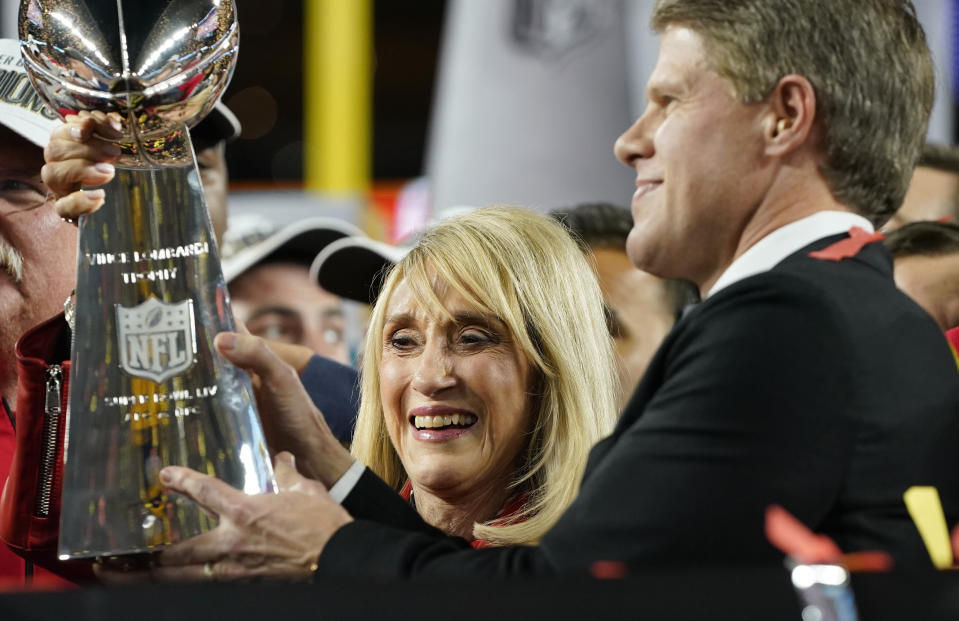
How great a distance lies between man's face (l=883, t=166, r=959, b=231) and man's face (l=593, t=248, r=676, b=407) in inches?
20.9

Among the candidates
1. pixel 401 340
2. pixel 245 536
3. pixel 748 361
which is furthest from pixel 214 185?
pixel 748 361

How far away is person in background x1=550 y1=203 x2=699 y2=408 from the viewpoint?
2.65 metres

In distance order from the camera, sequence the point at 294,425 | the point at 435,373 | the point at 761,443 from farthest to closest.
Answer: the point at 435,373
the point at 294,425
the point at 761,443

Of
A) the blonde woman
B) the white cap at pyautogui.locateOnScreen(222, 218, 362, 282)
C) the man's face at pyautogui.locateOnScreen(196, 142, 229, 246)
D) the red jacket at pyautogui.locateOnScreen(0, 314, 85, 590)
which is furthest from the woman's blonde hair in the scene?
the white cap at pyautogui.locateOnScreen(222, 218, 362, 282)

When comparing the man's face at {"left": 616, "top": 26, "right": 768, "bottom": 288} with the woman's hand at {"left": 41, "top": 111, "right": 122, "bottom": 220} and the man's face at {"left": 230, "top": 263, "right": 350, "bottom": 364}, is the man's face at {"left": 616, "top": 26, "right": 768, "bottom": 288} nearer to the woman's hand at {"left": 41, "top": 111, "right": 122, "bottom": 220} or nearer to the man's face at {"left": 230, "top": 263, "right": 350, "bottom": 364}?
the woman's hand at {"left": 41, "top": 111, "right": 122, "bottom": 220}

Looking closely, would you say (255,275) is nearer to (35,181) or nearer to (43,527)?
(35,181)

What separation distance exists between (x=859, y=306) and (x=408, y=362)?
85 cm

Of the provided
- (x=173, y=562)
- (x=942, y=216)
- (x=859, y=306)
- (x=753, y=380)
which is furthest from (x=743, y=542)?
(x=942, y=216)

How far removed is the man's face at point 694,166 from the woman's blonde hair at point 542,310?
478mm

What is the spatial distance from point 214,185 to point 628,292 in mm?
923

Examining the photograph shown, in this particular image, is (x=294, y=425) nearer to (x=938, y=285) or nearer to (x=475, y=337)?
(x=475, y=337)

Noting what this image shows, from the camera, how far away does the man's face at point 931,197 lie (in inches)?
105

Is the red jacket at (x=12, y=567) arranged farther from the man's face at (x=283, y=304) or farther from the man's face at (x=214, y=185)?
the man's face at (x=283, y=304)

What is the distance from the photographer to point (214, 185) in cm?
247
